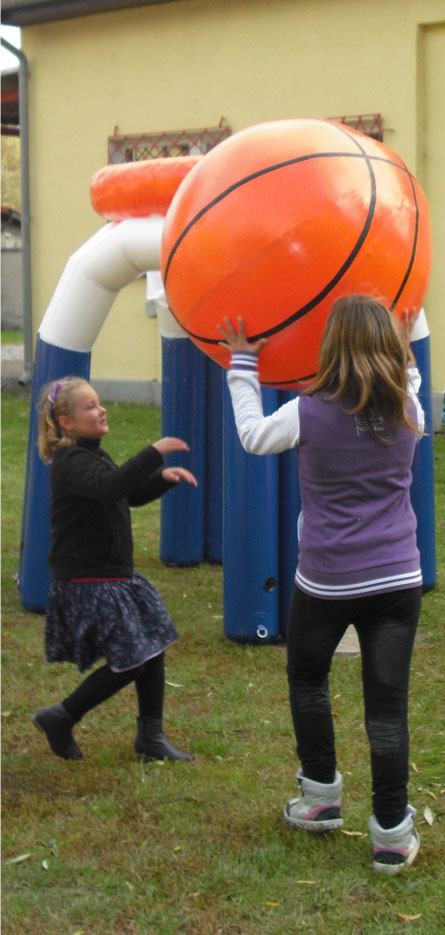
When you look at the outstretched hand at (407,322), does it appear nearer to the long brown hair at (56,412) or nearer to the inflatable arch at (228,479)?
the long brown hair at (56,412)

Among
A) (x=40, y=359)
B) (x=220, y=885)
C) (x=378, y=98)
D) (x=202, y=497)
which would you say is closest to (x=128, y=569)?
(x=220, y=885)

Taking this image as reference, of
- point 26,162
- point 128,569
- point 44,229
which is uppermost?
point 26,162

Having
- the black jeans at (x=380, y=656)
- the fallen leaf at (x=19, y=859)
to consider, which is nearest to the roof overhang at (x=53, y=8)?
the black jeans at (x=380, y=656)

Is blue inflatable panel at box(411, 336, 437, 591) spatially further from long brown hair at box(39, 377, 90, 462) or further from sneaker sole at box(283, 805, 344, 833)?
sneaker sole at box(283, 805, 344, 833)

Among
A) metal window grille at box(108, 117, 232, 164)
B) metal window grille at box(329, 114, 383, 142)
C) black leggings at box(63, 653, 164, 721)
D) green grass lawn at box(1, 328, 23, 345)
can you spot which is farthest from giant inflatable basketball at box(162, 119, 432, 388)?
green grass lawn at box(1, 328, 23, 345)

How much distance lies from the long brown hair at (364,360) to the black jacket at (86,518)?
3.09ft

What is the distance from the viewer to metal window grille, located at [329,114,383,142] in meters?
11.4

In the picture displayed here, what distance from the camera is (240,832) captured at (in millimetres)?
3301

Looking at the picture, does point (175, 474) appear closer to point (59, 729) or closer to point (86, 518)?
point (86, 518)

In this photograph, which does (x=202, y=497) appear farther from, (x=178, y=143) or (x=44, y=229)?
(x=44, y=229)

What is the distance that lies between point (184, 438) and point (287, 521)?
1504 mm

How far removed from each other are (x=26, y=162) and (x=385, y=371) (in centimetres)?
1235

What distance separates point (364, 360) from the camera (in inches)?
112

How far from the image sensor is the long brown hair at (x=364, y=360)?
2844 mm
